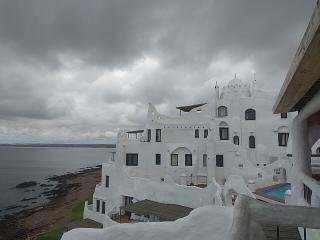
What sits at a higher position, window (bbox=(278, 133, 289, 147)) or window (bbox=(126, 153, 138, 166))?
window (bbox=(278, 133, 289, 147))

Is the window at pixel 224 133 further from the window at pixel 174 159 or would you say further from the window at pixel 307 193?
the window at pixel 307 193

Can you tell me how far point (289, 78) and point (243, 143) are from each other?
1316 inches

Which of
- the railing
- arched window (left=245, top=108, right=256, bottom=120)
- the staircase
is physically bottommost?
the staircase

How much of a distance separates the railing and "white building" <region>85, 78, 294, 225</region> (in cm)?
2804

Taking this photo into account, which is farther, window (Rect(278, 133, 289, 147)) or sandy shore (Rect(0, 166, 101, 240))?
sandy shore (Rect(0, 166, 101, 240))

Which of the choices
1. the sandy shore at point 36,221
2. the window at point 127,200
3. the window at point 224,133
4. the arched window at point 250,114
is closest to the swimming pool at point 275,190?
the window at point 224,133

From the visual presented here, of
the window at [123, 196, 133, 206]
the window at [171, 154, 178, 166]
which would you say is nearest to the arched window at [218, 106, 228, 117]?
the window at [171, 154, 178, 166]

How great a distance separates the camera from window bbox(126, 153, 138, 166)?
3681 centimetres

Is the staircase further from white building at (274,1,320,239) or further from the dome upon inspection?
the dome

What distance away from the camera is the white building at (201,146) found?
1300 inches

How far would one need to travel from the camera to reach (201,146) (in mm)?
34906

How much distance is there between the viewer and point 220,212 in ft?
17.8

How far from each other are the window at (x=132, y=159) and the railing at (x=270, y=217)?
33.6m

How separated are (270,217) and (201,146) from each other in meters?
31.6
